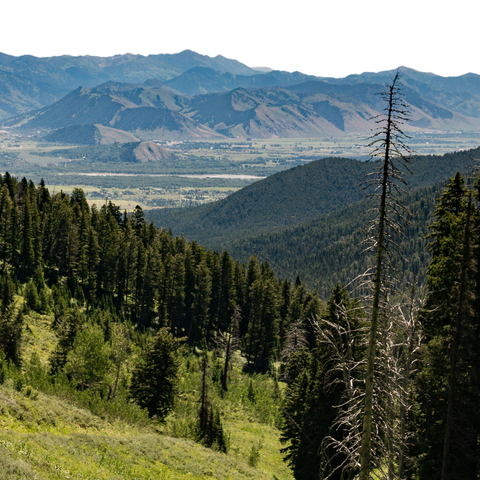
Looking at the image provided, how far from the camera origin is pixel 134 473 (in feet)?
90.9

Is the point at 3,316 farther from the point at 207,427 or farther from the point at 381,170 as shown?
the point at 381,170

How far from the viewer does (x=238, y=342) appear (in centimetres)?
7800

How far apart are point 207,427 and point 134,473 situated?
16039mm

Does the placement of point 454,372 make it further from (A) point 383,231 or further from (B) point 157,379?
(B) point 157,379

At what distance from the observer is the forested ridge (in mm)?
26047

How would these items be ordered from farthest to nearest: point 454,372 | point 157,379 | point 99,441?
1. point 157,379
2. point 99,441
3. point 454,372

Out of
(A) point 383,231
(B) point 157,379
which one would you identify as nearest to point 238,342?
(B) point 157,379

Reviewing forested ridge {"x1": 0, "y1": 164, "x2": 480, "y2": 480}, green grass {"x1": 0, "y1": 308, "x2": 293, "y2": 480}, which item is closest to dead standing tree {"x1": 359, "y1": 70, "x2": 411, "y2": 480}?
forested ridge {"x1": 0, "y1": 164, "x2": 480, "y2": 480}

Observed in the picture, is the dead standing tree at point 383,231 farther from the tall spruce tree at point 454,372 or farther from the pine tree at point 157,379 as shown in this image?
the pine tree at point 157,379

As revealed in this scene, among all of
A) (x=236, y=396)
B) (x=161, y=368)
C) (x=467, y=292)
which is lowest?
(x=236, y=396)

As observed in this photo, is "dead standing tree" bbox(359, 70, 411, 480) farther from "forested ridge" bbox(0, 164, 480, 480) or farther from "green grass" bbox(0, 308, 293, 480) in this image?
"green grass" bbox(0, 308, 293, 480)

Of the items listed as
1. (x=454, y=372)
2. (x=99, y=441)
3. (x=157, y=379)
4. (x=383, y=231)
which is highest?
(x=383, y=231)

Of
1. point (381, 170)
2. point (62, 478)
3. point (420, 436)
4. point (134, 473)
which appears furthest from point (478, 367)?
point (62, 478)

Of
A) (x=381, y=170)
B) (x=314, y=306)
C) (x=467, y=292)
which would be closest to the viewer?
(x=381, y=170)
